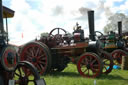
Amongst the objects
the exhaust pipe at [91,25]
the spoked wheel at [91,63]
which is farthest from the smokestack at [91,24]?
the spoked wheel at [91,63]

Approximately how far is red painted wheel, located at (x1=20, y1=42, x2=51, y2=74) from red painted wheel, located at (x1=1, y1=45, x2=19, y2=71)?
3.18m

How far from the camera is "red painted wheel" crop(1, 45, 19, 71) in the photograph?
2863 millimetres

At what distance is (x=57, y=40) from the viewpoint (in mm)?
6879

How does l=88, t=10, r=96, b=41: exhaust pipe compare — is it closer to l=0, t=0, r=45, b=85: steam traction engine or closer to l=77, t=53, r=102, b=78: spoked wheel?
l=77, t=53, r=102, b=78: spoked wheel

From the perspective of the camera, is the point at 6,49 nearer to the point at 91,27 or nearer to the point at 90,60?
the point at 90,60

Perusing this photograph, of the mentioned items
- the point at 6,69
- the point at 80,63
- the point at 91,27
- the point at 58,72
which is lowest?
the point at 58,72

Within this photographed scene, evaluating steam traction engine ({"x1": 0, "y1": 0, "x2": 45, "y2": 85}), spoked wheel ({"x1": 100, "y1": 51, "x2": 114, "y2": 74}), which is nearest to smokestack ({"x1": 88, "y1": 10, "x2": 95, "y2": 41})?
spoked wheel ({"x1": 100, "y1": 51, "x2": 114, "y2": 74})

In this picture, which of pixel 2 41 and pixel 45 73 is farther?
pixel 45 73

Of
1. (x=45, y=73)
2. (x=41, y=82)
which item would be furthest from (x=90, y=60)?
(x=41, y=82)

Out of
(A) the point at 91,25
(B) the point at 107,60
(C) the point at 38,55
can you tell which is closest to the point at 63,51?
(C) the point at 38,55

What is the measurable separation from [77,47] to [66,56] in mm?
719

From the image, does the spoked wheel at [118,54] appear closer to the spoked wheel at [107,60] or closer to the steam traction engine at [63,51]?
the spoked wheel at [107,60]

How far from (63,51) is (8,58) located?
3.70 metres

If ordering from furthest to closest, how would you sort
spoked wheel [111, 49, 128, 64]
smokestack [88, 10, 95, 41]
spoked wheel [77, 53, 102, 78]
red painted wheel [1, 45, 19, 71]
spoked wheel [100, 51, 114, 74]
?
spoked wheel [111, 49, 128, 64], spoked wheel [100, 51, 114, 74], smokestack [88, 10, 95, 41], spoked wheel [77, 53, 102, 78], red painted wheel [1, 45, 19, 71]
